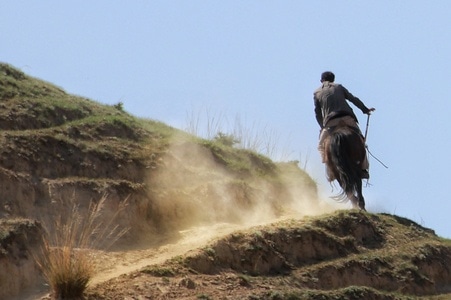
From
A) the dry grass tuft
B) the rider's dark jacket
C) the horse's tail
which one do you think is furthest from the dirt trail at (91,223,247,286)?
the rider's dark jacket

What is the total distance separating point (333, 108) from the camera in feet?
63.0

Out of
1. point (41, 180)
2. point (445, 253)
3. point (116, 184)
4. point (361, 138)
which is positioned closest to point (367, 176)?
point (361, 138)

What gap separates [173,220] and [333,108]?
11.2ft

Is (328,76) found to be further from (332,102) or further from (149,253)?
(149,253)

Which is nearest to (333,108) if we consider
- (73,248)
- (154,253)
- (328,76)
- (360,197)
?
(328,76)

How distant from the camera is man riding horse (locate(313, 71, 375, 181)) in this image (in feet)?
62.4

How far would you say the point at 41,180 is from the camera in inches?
656

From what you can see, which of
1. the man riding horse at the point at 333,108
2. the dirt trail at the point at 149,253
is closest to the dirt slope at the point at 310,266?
the dirt trail at the point at 149,253

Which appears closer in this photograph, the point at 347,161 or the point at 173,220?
the point at 173,220

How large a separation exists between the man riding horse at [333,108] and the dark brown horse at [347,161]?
0.45ft

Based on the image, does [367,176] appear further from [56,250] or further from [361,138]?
[56,250]

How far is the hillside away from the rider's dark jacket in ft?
5.86

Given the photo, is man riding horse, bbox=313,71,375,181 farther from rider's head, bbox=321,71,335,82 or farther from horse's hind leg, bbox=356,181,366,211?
horse's hind leg, bbox=356,181,366,211

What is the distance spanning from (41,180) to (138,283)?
142 inches
